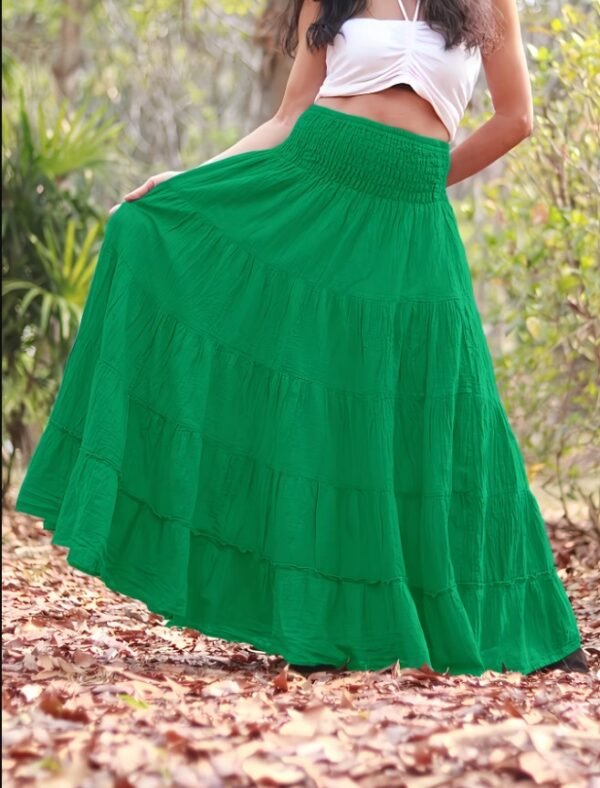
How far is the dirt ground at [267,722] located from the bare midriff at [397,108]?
4.60 feet

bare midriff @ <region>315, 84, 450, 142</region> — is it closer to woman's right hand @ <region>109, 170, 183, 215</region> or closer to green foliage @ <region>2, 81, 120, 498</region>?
woman's right hand @ <region>109, 170, 183, 215</region>

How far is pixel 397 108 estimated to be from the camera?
3.05 metres

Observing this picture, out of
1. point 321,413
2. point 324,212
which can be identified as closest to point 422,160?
point 324,212

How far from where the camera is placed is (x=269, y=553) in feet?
9.59

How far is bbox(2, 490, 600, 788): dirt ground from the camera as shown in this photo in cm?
207

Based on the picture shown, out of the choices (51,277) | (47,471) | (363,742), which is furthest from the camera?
(51,277)

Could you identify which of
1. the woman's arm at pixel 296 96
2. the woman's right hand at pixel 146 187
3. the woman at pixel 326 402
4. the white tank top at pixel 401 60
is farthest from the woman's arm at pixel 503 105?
the woman's right hand at pixel 146 187

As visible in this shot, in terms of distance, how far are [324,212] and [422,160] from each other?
0.29 metres

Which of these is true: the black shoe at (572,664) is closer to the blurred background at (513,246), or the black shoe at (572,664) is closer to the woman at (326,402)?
the woman at (326,402)

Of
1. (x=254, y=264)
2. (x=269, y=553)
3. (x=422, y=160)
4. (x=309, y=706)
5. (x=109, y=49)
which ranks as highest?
(x=109, y=49)

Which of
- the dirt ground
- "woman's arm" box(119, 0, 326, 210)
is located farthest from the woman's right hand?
the dirt ground

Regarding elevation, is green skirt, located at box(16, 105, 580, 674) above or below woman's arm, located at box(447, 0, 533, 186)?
below

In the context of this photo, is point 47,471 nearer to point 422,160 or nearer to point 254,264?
point 254,264

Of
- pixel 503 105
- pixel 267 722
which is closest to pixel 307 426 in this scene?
pixel 267 722
